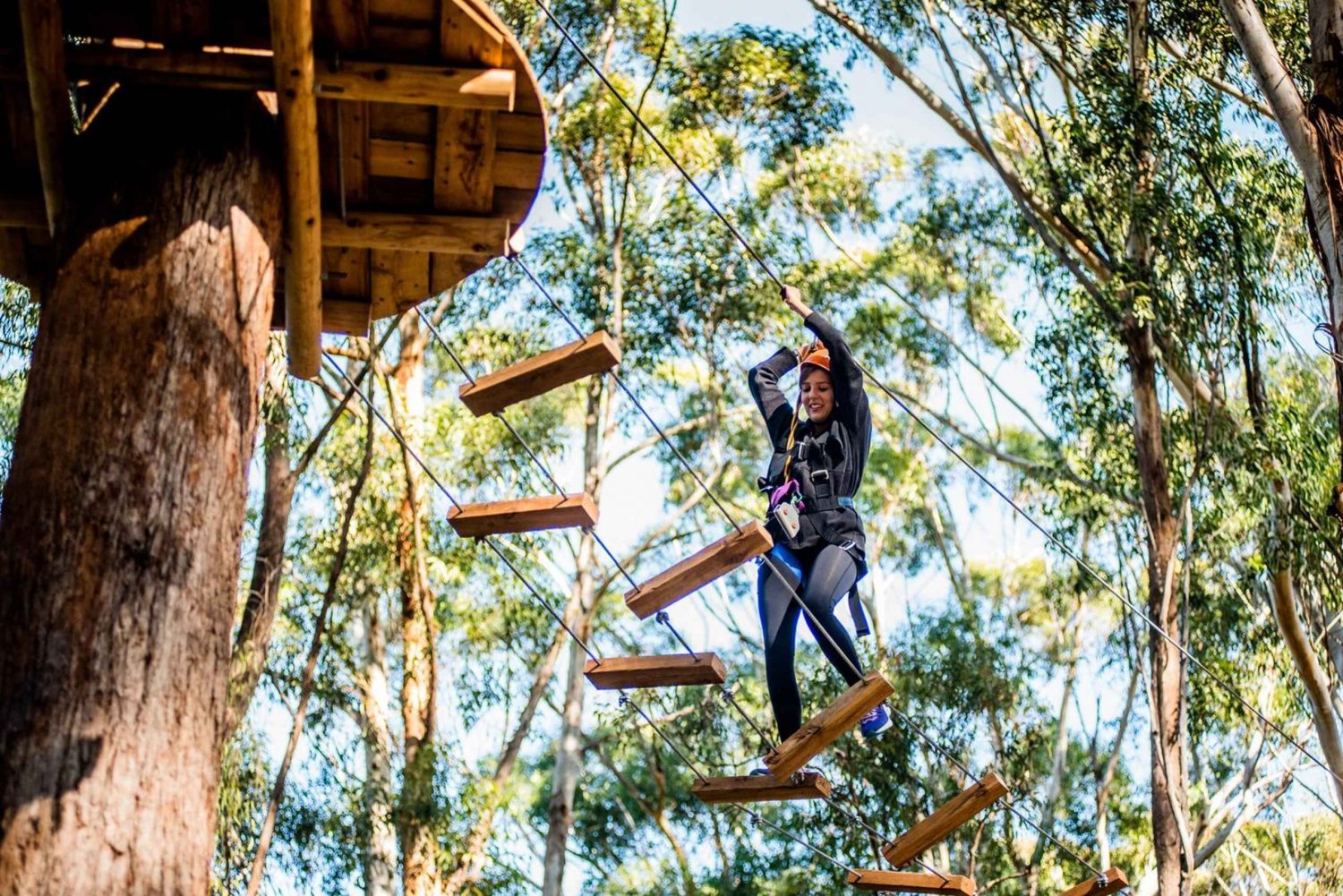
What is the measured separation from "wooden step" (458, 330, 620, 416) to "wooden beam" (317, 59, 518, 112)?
39.2 inches

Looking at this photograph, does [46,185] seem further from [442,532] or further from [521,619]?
[521,619]

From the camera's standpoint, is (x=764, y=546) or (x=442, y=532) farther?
(x=442, y=532)

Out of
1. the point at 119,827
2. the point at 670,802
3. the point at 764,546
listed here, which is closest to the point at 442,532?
the point at 670,802

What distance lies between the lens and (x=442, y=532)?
1186 centimetres

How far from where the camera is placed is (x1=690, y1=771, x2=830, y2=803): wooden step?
466 centimetres

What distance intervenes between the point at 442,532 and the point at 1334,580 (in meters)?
6.24

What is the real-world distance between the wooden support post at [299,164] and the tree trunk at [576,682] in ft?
25.8

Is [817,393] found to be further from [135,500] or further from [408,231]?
[135,500]

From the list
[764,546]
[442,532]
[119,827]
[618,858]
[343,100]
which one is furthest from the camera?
[618,858]

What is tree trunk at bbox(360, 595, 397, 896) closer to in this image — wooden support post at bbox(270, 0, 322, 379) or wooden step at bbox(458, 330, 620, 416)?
wooden step at bbox(458, 330, 620, 416)

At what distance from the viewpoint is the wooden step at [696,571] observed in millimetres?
4212

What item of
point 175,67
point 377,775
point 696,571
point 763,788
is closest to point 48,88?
point 175,67

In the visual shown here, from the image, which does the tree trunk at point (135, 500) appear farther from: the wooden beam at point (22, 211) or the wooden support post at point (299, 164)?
the wooden beam at point (22, 211)

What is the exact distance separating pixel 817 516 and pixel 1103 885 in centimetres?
177
